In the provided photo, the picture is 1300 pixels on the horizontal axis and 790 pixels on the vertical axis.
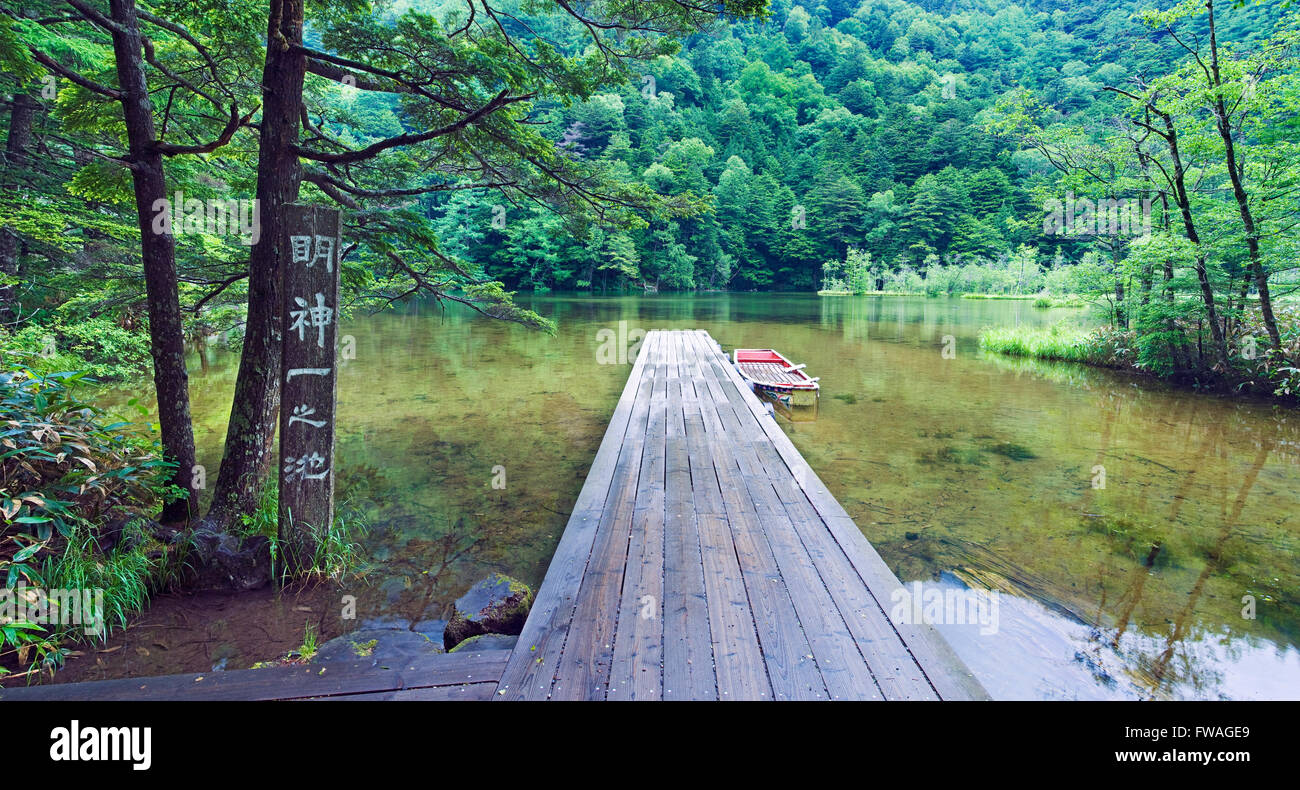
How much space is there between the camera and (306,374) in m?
3.41

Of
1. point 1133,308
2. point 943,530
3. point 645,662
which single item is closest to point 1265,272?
point 1133,308

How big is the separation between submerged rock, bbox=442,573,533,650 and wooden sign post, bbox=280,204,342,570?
127cm

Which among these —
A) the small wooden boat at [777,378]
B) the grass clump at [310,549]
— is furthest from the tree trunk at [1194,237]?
the grass clump at [310,549]

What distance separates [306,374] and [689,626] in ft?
8.88

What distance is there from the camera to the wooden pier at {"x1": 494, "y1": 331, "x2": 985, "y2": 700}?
206cm

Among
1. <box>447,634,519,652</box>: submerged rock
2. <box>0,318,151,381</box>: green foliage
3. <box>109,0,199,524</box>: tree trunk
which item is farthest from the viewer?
<box>0,318,151,381</box>: green foliage

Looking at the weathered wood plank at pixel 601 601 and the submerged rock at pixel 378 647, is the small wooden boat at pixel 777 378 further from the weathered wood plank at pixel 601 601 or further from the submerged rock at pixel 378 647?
the submerged rock at pixel 378 647

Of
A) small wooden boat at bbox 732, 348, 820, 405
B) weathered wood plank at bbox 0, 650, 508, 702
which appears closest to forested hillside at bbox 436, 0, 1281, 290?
small wooden boat at bbox 732, 348, 820, 405

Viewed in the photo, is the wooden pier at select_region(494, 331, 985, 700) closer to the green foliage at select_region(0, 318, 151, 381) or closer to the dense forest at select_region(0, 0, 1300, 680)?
the dense forest at select_region(0, 0, 1300, 680)

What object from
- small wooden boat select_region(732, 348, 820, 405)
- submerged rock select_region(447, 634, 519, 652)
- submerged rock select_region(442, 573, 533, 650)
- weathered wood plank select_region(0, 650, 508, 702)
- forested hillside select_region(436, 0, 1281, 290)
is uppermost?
forested hillside select_region(436, 0, 1281, 290)

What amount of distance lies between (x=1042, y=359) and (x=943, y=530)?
460 inches

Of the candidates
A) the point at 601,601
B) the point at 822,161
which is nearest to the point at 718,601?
the point at 601,601

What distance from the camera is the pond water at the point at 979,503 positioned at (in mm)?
3240
